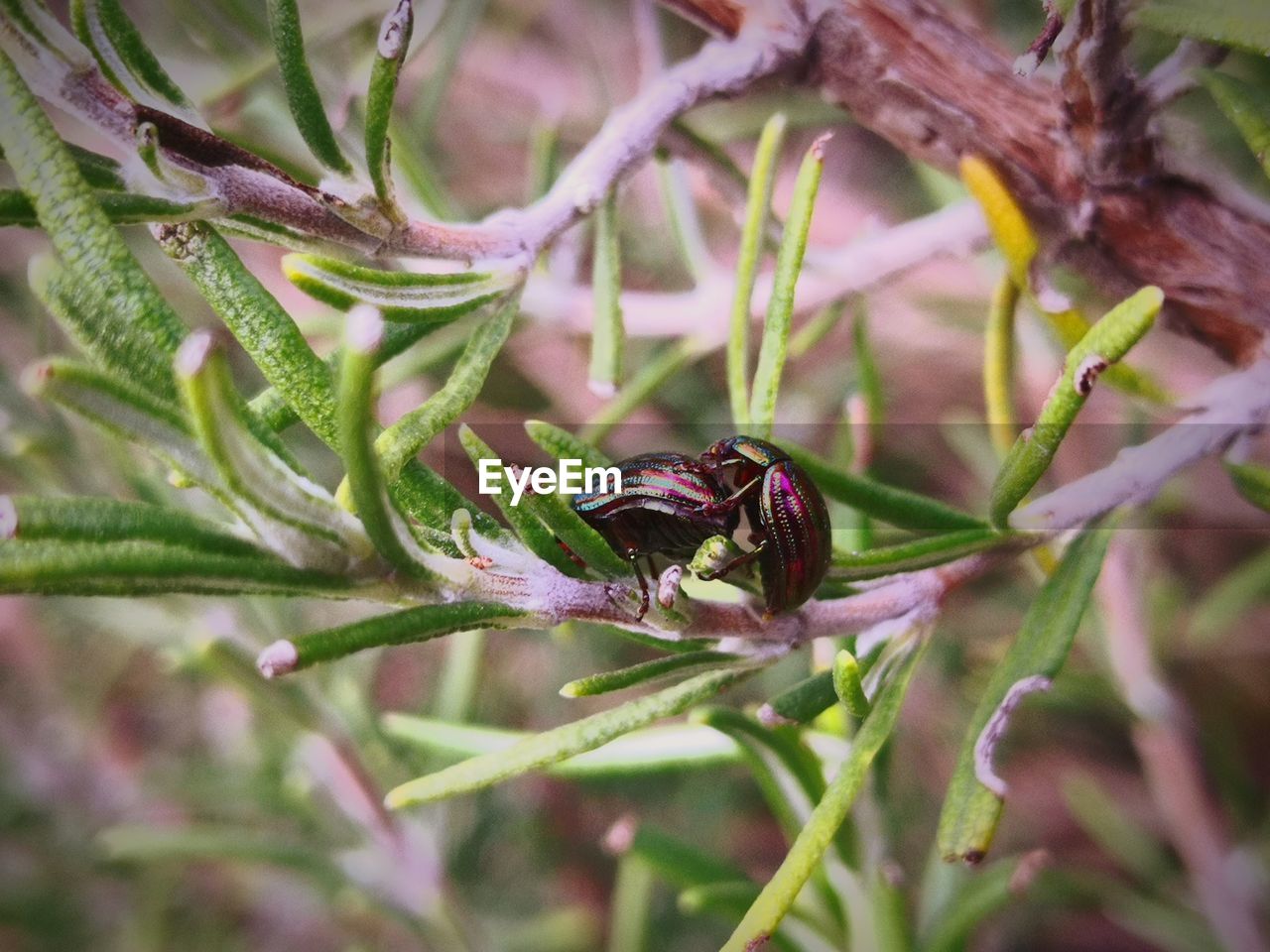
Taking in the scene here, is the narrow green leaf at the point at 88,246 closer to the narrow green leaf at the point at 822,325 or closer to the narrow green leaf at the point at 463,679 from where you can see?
the narrow green leaf at the point at 822,325

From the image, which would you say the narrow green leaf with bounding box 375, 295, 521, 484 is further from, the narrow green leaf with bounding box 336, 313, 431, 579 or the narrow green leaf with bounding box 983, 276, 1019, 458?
the narrow green leaf with bounding box 983, 276, 1019, 458

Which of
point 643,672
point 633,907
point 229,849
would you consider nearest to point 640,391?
point 643,672

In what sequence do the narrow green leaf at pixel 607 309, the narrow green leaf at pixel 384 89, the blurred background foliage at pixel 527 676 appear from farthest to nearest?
1. the blurred background foliage at pixel 527 676
2. the narrow green leaf at pixel 607 309
3. the narrow green leaf at pixel 384 89

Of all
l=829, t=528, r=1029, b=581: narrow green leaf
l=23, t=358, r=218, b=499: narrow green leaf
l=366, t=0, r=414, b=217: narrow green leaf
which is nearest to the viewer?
l=23, t=358, r=218, b=499: narrow green leaf

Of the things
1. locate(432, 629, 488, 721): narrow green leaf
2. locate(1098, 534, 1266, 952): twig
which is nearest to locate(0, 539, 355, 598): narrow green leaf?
locate(432, 629, 488, 721): narrow green leaf

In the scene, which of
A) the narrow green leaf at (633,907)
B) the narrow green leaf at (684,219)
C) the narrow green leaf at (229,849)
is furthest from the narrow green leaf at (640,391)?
the narrow green leaf at (229,849)

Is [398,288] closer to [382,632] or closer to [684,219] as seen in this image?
[382,632]
